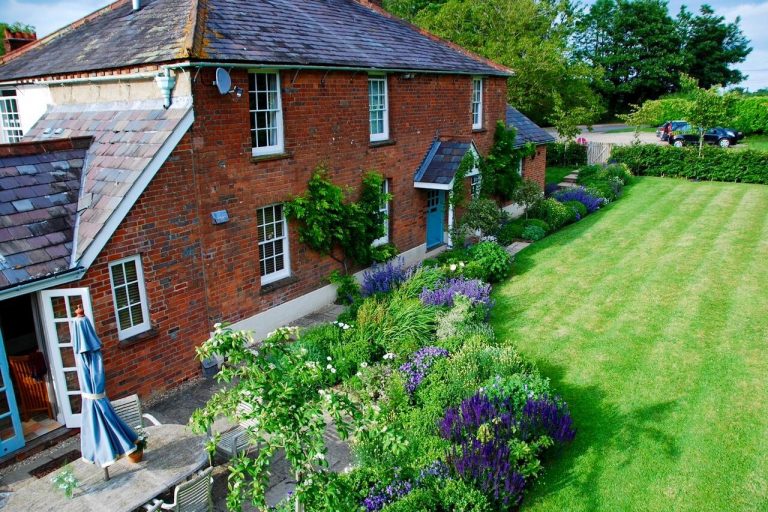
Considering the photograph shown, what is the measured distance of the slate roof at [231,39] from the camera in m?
10.8

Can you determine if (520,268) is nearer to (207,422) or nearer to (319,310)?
(319,310)

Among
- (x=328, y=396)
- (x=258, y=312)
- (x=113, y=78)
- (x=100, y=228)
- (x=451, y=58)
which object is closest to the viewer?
(x=328, y=396)

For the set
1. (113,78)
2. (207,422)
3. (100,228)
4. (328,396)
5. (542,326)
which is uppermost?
(113,78)

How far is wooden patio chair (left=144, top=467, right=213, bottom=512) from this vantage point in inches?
250

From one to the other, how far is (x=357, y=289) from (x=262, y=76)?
5.93 meters

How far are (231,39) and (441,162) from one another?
26.6ft

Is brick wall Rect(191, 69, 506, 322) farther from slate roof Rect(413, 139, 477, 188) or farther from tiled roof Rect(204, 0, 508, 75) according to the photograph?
tiled roof Rect(204, 0, 508, 75)

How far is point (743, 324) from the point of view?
41.4 feet

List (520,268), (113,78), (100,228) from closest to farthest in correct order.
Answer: (100,228) → (113,78) → (520,268)

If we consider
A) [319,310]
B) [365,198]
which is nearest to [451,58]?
[365,198]

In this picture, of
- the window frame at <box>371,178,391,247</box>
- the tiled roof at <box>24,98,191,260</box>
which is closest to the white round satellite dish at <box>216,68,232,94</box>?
the tiled roof at <box>24,98,191,260</box>

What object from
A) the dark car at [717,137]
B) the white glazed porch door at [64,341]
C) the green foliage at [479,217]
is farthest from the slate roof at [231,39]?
the dark car at [717,137]

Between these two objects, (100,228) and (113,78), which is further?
(113,78)

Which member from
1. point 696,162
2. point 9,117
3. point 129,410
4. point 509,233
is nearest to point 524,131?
point 509,233
